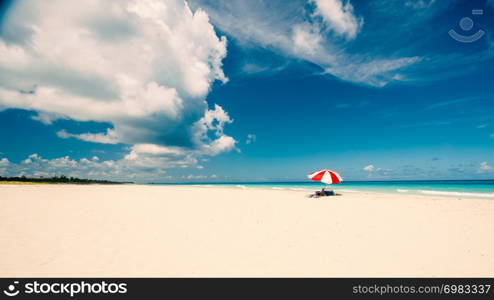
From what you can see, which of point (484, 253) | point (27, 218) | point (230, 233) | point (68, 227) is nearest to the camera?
point (484, 253)

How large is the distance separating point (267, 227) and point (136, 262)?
4.92 metres

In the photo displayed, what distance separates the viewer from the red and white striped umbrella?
20948 mm

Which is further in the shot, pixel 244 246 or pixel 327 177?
pixel 327 177

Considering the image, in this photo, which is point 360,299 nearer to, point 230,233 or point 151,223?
point 230,233

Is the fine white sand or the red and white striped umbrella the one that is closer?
the fine white sand

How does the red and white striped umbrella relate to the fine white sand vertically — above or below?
above

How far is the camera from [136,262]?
5.10 metres

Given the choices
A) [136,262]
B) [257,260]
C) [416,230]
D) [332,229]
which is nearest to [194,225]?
[136,262]

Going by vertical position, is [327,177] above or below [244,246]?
above

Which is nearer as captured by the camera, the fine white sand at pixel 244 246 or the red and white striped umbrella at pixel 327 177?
the fine white sand at pixel 244 246

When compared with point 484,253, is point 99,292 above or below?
below

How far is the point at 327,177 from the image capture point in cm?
2120

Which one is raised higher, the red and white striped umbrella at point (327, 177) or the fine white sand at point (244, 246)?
the red and white striped umbrella at point (327, 177)

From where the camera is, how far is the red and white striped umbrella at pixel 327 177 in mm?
20948
